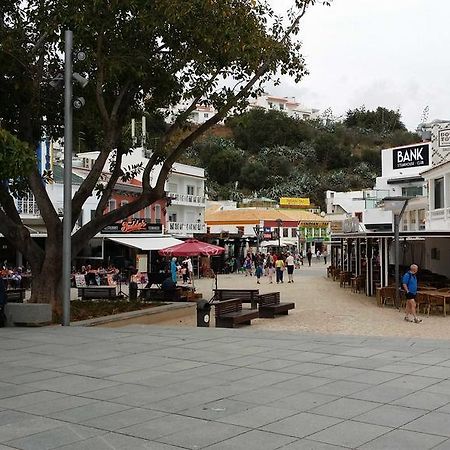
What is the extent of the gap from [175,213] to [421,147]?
21.2 metres

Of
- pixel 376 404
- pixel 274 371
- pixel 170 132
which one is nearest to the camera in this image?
pixel 376 404

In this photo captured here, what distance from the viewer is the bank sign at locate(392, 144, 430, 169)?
5406 centimetres

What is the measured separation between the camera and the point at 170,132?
16984 mm

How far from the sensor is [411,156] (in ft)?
182

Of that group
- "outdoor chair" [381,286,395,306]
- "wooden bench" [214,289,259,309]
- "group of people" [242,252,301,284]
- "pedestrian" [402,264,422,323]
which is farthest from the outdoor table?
"group of people" [242,252,301,284]

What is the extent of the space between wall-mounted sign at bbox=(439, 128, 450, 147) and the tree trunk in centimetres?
1866

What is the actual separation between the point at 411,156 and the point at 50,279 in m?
45.5

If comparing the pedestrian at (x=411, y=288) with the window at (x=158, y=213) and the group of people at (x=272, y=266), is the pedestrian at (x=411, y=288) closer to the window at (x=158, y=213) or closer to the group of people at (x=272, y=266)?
the group of people at (x=272, y=266)

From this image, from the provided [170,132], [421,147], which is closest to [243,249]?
[421,147]

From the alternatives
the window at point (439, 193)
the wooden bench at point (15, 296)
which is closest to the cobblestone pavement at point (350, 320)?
the window at point (439, 193)

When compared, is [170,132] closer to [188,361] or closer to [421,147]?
[188,361]

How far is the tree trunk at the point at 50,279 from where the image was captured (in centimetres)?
1530

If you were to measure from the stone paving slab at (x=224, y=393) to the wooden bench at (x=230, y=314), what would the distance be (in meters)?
3.94

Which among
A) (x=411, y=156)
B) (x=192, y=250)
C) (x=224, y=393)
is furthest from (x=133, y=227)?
(x=224, y=393)
